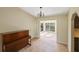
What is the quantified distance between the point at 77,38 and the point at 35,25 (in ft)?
17.3

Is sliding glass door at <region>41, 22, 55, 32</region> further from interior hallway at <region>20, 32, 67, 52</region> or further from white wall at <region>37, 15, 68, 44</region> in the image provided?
interior hallway at <region>20, 32, 67, 52</region>

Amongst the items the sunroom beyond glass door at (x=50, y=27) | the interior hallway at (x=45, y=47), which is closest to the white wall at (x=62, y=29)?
the interior hallway at (x=45, y=47)

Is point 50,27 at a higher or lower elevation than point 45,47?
higher

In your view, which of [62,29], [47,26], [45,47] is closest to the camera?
[45,47]

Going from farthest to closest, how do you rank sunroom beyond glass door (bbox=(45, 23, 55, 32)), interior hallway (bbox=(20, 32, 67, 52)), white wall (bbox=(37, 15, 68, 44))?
1. sunroom beyond glass door (bbox=(45, 23, 55, 32))
2. white wall (bbox=(37, 15, 68, 44))
3. interior hallway (bbox=(20, 32, 67, 52))

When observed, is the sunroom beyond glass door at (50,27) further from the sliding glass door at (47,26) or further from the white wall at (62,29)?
the white wall at (62,29)

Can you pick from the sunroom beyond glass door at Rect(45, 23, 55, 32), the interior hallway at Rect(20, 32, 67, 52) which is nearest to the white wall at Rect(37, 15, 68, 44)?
the interior hallway at Rect(20, 32, 67, 52)

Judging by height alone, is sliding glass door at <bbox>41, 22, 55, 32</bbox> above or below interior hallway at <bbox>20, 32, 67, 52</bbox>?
above

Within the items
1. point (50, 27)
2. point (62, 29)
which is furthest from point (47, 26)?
point (62, 29)

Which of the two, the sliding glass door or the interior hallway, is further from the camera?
the sliding glass door

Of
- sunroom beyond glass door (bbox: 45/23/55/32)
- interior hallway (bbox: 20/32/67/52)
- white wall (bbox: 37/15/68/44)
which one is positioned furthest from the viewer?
sunroom beyond glass door (bbox: 45/23/55/32)

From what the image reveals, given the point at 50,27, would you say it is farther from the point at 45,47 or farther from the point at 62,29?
the point at 45,47
